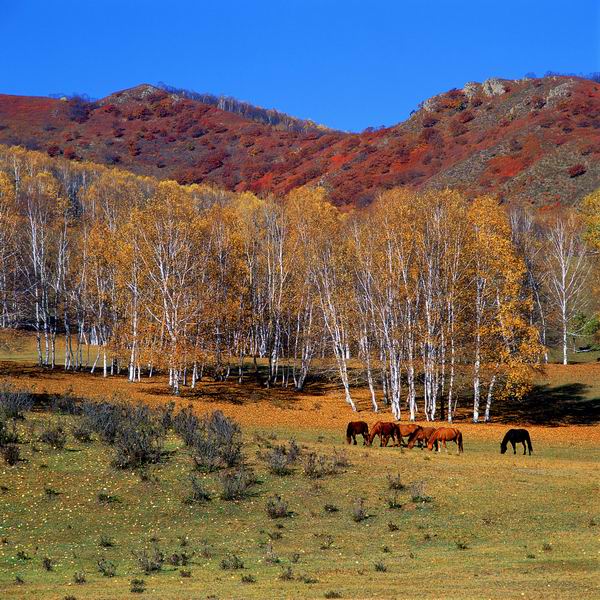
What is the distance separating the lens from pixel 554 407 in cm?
5191

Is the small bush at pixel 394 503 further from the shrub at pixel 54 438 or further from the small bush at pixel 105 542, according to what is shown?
the shrub at pixel 54 438

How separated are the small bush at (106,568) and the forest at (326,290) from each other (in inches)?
1221

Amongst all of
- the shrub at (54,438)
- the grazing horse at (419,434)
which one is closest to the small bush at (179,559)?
the shrub at (54,438)

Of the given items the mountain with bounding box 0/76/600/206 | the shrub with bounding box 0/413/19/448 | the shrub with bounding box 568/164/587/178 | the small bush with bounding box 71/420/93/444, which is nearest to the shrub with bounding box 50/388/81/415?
the small bush with bounding box 71/420/93/444

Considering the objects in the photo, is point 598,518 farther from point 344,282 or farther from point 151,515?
point 344,282

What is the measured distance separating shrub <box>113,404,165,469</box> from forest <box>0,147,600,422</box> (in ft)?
68.8

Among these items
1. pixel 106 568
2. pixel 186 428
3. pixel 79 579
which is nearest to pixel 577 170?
pixel 186 428

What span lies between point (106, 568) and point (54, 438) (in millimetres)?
11915

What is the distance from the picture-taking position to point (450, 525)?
20.4 metres

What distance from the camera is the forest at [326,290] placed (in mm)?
46781

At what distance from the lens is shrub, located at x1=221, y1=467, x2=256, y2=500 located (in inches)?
898

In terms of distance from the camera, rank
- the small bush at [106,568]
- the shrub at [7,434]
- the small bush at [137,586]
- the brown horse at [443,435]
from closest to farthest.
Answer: the small bush at [137,586] < the small bush at [106,568] < the shrub at [7,434] < the brown horse at [443,435]

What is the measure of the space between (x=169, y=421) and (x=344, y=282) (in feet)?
90.3

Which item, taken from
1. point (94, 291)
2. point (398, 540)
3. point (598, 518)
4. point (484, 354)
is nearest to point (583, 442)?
point (484, 354)
